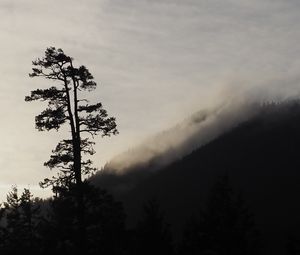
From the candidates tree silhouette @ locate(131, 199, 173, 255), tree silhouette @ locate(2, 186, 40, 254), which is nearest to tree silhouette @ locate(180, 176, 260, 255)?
tree silhouette @ locate(131, 199, 173, 255)

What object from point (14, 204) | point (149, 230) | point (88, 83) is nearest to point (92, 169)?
point (88, 83)

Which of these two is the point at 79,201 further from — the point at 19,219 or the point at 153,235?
the point at 19,219

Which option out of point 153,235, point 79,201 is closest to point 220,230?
point 153,235

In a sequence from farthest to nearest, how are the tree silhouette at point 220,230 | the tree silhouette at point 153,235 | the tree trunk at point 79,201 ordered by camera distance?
the tree silhouette at point 153,235, the tree silhouette at point 220,230, the tree trunk at point 79,201

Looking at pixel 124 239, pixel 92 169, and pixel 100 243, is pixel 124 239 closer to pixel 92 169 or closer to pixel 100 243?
pixel 100 243

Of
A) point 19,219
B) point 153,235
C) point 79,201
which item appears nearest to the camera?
point 79,201

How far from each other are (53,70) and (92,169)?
15.4 feet

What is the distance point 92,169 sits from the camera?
26812mm

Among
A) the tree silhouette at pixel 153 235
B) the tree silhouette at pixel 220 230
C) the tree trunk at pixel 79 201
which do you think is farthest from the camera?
the tree silhouette at pixel 153 235

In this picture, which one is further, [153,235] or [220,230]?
[153,235]

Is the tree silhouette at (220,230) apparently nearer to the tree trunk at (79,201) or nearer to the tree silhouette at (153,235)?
the tree silhouette at (153,235)

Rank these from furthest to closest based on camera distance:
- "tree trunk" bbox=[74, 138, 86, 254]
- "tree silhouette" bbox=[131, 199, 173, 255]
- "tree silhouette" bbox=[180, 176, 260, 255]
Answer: "tree silhouette" bbox=[131, 199, 173, 255]
"tree silhouette" bbox=[180, 176, 260, 255]
"tree trunk" bbox=[74, 138, 86, 254]

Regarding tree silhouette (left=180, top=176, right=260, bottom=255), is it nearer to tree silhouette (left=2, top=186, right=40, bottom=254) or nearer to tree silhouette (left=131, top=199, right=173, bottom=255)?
tree silhouette (left=131, top=199, right=173, bottom=255)

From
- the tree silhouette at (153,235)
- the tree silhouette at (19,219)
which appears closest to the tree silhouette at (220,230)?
the tree silhouette at (153,235)
